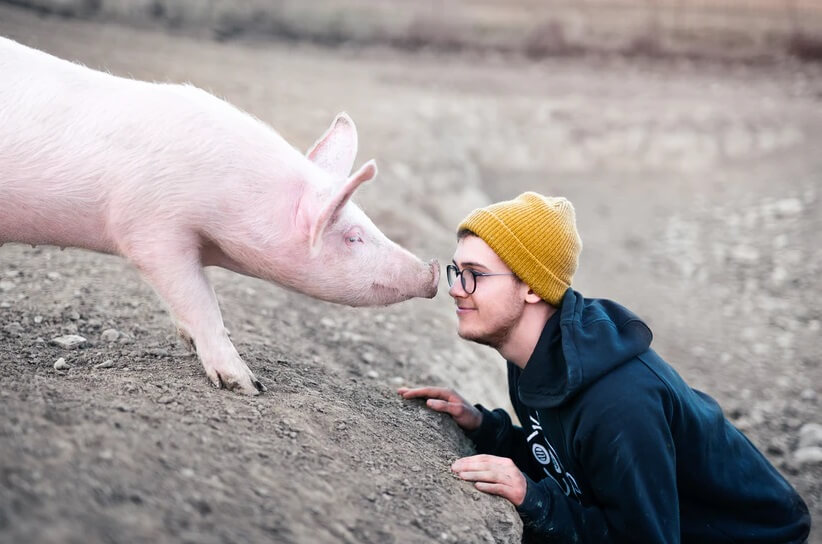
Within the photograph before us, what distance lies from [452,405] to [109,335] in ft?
4.29

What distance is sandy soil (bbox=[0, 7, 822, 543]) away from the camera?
1.88m

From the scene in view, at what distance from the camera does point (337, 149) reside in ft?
9.46

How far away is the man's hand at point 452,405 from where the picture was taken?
299cm

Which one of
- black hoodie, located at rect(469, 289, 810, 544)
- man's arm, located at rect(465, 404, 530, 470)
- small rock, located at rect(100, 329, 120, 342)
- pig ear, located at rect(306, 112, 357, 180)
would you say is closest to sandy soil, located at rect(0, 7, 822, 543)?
small rock, located at rect(100, 329, 120, 342)

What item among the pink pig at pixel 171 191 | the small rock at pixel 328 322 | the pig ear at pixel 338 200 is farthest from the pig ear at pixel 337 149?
Answer: the small rock at pixel 328 322

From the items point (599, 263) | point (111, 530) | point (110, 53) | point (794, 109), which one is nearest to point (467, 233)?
point (111, 530)

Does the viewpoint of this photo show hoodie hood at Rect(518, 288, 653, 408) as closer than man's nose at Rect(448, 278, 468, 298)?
Yes

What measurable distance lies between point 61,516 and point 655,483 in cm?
150

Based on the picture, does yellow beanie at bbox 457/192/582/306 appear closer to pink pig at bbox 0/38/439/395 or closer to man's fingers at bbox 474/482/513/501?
pink pig at bbox 0/38/439/395

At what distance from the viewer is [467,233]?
105 inches

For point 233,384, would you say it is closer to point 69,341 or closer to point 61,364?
point 61,364

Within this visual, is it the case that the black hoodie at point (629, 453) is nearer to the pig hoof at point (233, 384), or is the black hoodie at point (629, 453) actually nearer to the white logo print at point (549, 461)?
the white logo print at point (549, 461)

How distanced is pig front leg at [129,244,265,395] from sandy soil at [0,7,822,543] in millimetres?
67

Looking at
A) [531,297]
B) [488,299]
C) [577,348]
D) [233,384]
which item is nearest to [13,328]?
[233,384]
